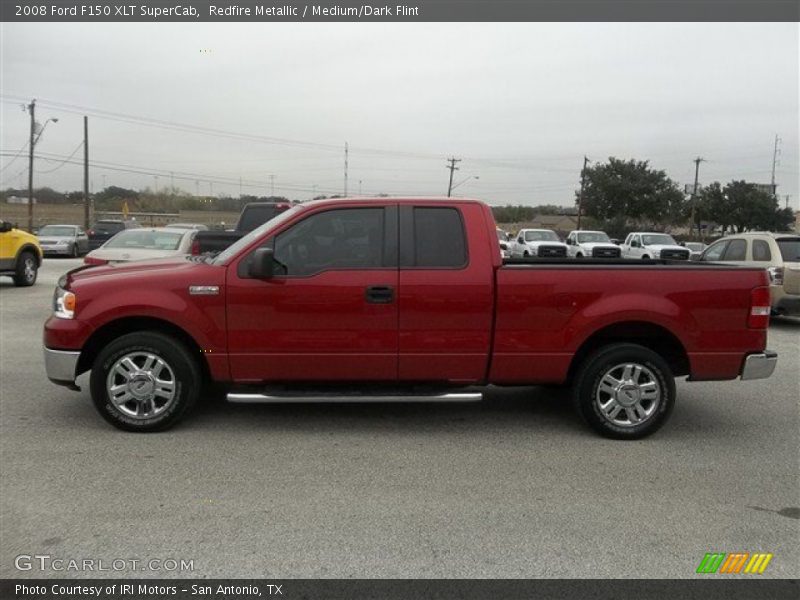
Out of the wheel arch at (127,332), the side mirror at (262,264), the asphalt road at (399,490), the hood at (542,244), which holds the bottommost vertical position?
the asphalt road at (399,490)

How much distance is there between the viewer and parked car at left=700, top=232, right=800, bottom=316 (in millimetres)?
10273

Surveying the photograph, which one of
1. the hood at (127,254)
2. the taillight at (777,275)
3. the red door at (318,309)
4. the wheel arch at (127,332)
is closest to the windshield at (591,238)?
the taillight at (777,275)

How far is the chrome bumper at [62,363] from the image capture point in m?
4.81

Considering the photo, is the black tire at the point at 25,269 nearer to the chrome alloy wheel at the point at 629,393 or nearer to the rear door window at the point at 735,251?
the chrome alloy wheel at the point at 629,393

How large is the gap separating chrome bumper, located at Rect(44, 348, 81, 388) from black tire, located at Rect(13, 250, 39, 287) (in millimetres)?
11034

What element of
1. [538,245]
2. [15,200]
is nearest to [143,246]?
[538,245]

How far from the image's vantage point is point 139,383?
4793mm

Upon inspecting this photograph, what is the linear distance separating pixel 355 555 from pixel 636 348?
2.83 m

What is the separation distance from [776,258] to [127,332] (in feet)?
33.5

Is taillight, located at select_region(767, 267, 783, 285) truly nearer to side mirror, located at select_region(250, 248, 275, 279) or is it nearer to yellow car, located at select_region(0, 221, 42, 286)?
side mirror, located at select_region(250, 248, 275, 279)

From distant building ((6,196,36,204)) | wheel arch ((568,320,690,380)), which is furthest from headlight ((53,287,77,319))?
distant building ((6,196,36,204))

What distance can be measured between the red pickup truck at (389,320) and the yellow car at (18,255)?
35.2 ft
